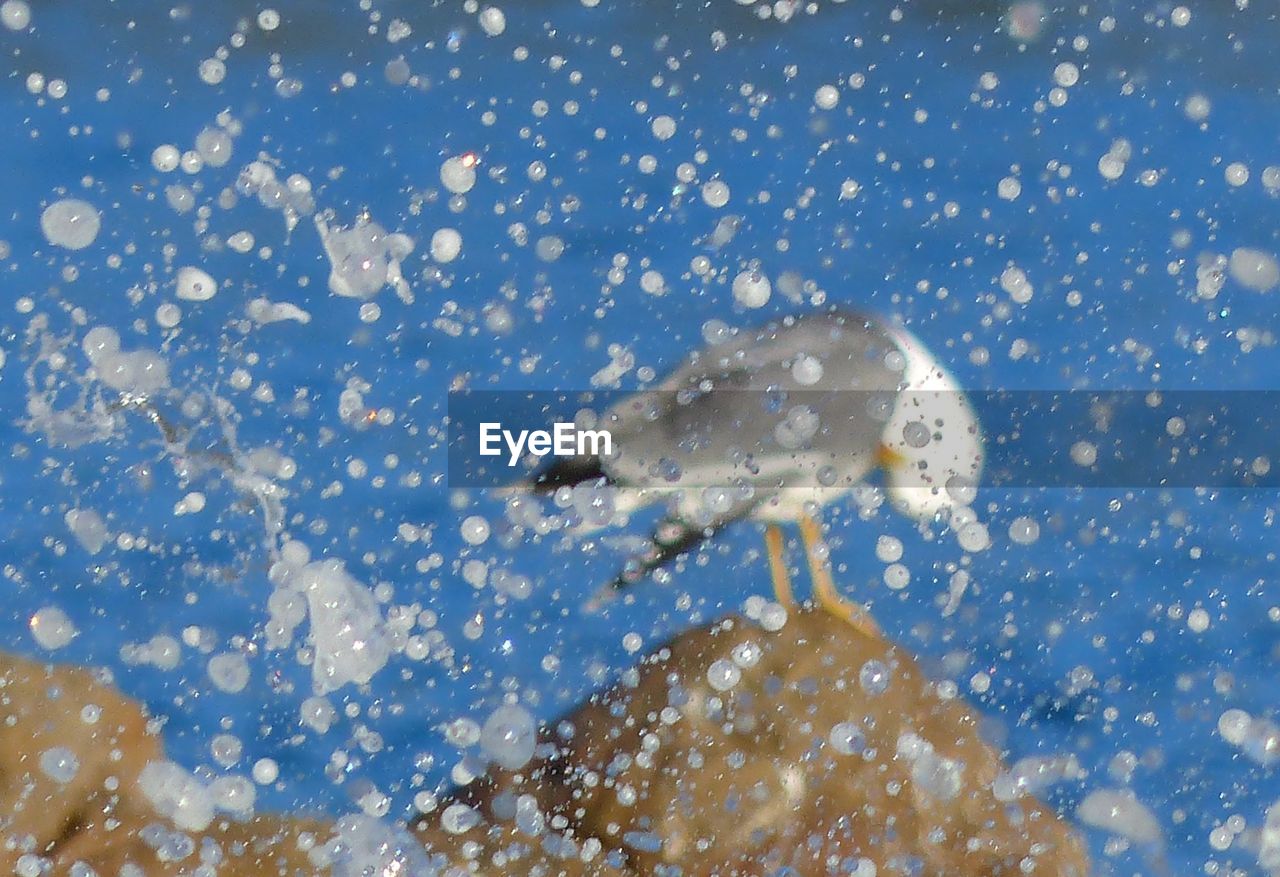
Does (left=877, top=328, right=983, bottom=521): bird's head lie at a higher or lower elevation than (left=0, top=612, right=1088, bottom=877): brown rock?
higher

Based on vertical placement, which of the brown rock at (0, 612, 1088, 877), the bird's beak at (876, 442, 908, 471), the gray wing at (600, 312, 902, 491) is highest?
the gray wing at (600, 312, 902, 491)

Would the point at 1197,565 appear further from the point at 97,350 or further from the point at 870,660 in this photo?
the point at 97,350

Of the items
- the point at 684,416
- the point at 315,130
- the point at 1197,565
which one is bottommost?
the point at 1197,565

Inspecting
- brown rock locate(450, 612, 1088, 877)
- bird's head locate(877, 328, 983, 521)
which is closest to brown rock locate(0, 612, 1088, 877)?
brown rock locate(450, 612, 1088, 877)

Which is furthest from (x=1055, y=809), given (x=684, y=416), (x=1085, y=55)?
(x=1085, y=55)

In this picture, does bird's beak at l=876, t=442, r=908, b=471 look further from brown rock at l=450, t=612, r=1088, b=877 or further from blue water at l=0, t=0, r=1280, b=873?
brown rock at l=450, t=612, r=1088, b=877

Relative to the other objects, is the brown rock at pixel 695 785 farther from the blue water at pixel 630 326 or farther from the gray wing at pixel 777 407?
the gray wing at pixel 777 407
